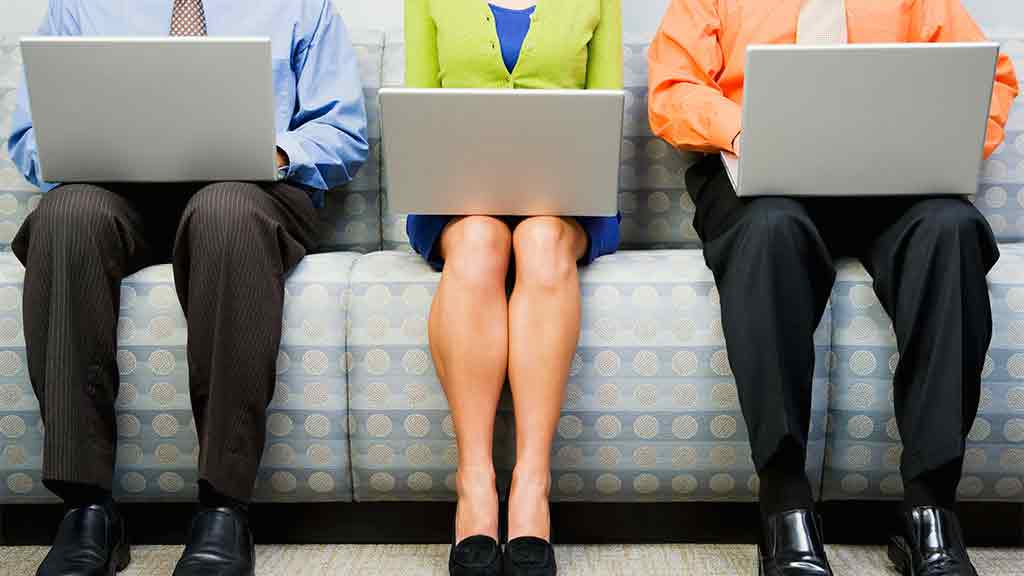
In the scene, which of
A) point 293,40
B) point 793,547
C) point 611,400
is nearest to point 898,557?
point 793,547

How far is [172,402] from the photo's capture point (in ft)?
4.52

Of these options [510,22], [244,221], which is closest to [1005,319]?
[510,22]

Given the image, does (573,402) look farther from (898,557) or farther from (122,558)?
(122,558)

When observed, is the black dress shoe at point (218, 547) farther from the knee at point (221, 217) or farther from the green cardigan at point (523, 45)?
the green cardigan at point (523, 45)

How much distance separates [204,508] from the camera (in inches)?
50.0

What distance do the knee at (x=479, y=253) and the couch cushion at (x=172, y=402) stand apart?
172 mm

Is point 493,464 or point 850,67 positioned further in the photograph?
point 493,464

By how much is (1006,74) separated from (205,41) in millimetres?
1155

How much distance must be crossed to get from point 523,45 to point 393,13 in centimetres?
58

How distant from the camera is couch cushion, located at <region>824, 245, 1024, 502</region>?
135 centimetres

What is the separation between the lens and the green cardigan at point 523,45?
153cm

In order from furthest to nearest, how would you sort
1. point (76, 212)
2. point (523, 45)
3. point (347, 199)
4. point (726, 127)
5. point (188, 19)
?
point (347, 199)
point (188, 19)
point (523, 45)
point (726, 127)
point (76, 212)

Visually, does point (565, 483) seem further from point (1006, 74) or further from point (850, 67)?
point (1006, 74)

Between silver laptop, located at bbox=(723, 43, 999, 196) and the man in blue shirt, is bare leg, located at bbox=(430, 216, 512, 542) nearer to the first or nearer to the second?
the man in blue shirt
